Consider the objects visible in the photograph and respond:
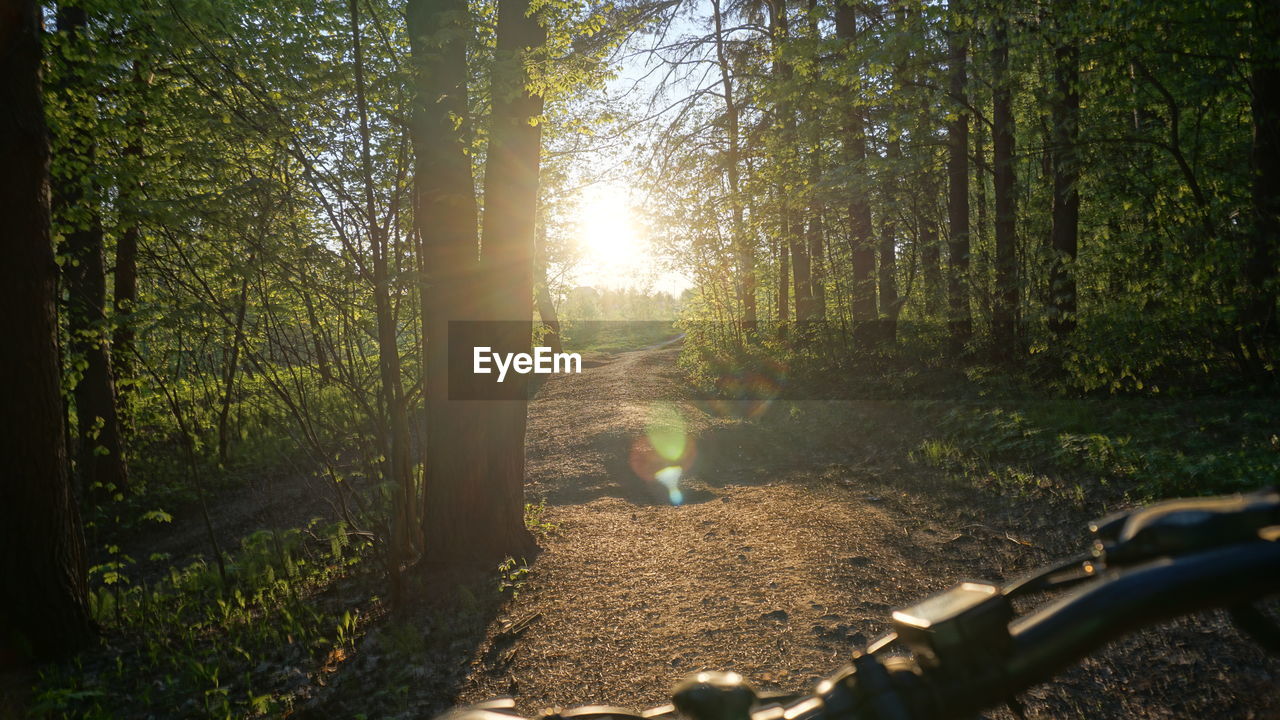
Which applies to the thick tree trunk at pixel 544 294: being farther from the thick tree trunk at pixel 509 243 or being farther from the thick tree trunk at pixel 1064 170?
the thick tree trunk at pixel 509 243

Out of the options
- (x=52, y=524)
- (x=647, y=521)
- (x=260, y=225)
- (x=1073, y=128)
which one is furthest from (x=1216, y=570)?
(x=1073, y=128)

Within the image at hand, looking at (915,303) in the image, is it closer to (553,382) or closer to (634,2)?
(634,2)

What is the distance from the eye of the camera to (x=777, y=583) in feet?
17.7

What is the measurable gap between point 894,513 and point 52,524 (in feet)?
24.0

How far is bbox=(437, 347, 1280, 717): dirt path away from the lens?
3398 mm

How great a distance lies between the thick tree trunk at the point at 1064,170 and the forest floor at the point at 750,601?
2.97 m

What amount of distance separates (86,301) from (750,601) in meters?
6.41

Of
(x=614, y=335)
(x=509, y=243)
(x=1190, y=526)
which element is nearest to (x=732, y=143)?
(x=509, y=243)

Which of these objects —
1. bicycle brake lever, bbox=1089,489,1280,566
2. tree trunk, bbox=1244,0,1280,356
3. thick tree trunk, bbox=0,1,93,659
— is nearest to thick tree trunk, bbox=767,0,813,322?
tree trunk, bbox=1244,0,1280,356

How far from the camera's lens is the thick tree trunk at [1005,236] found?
1063 cm

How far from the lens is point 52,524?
15.7 ft

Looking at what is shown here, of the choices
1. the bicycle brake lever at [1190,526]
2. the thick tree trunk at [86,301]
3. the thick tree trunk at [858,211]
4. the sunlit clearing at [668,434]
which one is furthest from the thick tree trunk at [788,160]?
the bicycle brake lever at [1190,526]

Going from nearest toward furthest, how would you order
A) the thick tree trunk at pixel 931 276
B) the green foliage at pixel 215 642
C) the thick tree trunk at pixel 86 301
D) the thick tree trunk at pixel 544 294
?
the green foliage at pixel 215 642
the thick tree trunk at pixel 86 301
the thick tree trunk at pixel 931 276
the thick tree trunk at pixel 544 294

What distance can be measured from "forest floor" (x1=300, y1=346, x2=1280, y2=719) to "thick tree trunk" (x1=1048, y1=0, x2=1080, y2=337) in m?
2.97
